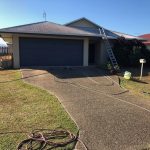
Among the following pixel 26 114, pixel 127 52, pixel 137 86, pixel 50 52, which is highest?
pixel 127 52

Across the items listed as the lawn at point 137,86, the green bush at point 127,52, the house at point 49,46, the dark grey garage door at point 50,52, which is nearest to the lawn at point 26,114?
the lawn at point 137,86

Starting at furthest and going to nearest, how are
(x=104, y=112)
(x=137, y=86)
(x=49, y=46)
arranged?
(x=49, y=46) → (x=137, y=86) → (x=104, y=112)

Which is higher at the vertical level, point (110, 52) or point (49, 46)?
point (49, 46)

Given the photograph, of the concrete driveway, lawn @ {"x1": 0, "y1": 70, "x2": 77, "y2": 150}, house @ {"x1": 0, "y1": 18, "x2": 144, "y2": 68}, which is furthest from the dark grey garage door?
lawn @ {"x1": 0, "y1": 70, "x2": 77, "y2": 150}

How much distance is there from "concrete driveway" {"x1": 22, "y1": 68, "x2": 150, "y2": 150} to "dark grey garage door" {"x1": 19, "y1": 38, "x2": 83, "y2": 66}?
17.3 ft

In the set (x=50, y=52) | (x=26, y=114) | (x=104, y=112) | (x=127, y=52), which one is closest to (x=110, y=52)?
(x=127, y=52)

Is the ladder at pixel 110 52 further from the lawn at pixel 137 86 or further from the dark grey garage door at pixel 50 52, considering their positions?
the lawn at pixel 137 86

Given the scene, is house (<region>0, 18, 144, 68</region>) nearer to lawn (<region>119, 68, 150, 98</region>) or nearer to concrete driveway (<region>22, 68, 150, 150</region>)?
concrete driveway (<region>22, 68, 150, 150</region>)

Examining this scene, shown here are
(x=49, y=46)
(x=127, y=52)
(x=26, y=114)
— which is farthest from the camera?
(x=127, y=52)

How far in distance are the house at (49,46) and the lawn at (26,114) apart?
731 centimetres

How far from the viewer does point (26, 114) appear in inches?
284

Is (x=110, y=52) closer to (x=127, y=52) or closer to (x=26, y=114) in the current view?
(x=127, y=52)

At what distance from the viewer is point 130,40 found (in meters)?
20.8

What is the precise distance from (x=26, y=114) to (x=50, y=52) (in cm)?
1192
